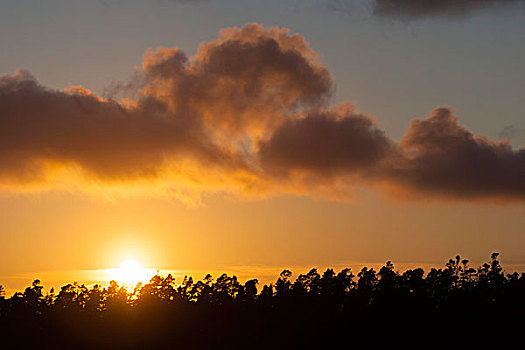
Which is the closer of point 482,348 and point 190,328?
point 482,348

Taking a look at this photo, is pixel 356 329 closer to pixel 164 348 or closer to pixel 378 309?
pixel 378 309

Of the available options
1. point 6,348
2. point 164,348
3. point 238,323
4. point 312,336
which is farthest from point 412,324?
point 6,348

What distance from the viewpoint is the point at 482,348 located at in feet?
602

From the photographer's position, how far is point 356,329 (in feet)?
625

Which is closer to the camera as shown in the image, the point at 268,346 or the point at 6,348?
the point at 268,346

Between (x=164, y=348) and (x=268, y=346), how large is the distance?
24836mm

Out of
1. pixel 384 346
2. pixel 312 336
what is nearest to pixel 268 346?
pixel 312 336

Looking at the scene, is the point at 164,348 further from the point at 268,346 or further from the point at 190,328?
the point at 268,346

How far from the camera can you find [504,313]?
627 feet

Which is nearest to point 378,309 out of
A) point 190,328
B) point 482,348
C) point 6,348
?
point 482,348

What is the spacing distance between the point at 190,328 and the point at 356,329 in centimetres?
3689

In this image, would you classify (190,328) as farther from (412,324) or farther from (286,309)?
(412,324)

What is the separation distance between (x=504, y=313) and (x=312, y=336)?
41.2 meters

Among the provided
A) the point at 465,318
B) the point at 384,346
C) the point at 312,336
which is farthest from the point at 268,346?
the point at 465,318
